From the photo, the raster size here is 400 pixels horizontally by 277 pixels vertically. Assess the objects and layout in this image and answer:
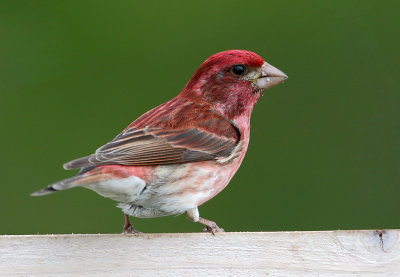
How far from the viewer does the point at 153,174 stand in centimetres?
345

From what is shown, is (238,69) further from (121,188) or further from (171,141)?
(121,188)

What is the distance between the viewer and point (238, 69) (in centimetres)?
398

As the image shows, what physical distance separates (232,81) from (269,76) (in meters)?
0.19

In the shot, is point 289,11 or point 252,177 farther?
point 289,11

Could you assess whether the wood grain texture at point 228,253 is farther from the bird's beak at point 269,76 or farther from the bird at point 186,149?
the bird's beak at point 269,76

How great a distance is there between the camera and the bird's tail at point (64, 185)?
9.19ft

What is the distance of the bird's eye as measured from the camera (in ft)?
13.0

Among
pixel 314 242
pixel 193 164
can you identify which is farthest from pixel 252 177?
pixel 314 242

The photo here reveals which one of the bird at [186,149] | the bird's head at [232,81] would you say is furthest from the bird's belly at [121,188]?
the bird's head at [232,81]

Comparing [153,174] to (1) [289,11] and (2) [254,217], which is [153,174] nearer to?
(2) [254,217]

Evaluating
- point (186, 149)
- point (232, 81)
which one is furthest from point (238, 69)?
point (186, 149)

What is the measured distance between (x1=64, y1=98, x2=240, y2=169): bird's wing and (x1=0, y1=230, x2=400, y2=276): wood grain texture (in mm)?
350

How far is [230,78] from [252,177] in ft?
3.99

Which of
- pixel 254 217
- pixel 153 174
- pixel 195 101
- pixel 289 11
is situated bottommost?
pixel 254 217
